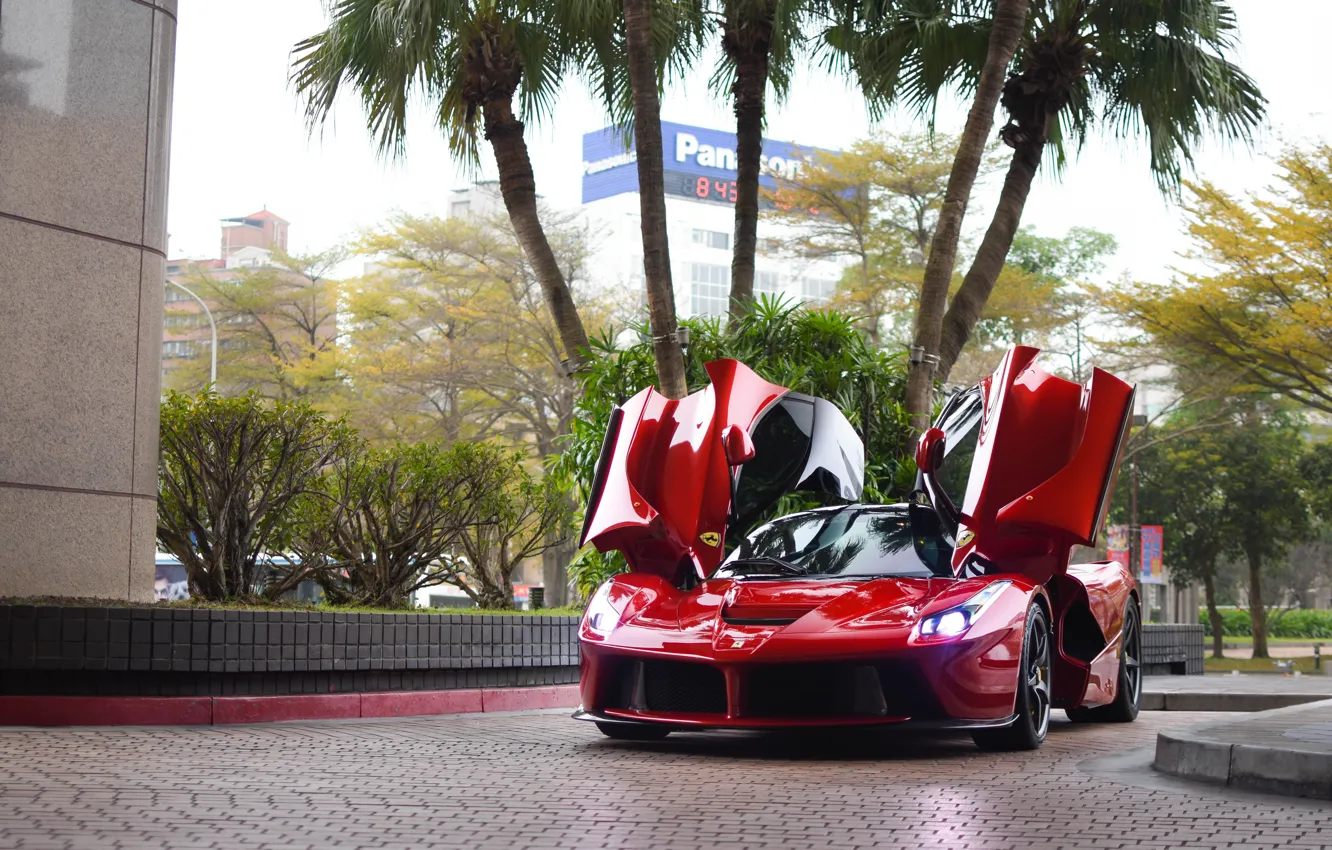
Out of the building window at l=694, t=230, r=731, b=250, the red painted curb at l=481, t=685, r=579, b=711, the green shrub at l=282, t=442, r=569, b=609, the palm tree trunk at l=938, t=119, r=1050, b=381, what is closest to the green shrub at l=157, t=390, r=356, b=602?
the green shrub at l=282, t=442, r=569, b=609

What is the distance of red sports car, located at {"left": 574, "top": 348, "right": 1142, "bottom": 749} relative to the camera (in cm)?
689

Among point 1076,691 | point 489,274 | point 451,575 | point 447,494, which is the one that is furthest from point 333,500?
point 489,274

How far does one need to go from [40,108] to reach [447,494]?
4.59 metres

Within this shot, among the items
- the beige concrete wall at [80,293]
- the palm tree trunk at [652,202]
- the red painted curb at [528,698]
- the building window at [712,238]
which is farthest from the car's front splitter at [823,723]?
the building window at [712,238]

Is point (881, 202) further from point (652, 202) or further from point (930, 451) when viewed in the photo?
point (930, 451)

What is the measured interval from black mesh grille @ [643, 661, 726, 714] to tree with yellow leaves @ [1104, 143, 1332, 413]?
2369 cm

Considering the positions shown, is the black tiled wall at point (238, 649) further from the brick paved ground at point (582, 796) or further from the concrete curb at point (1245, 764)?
the concrete curb at point (1245, 764)

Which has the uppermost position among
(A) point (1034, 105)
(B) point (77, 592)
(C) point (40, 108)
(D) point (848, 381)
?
(A) point (1034, 105)

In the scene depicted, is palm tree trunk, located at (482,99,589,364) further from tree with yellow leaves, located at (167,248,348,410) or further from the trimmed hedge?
the trimmed hedge

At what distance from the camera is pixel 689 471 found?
8086 mm

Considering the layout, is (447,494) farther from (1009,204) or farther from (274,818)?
(274,818)

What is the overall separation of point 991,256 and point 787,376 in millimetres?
3093

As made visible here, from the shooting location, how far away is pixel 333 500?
1205 centimetres

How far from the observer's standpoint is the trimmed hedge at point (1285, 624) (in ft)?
197
